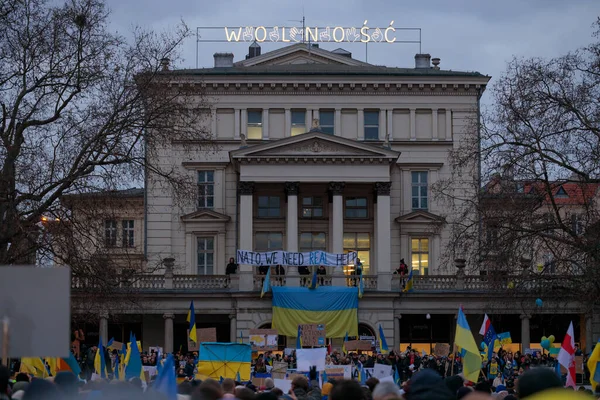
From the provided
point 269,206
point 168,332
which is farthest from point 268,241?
point 168,332

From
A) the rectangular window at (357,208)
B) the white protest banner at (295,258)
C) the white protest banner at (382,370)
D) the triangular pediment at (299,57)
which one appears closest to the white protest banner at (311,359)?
the white protest banner at (382,370)

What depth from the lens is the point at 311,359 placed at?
1183 inches

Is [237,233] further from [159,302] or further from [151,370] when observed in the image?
[151,370]

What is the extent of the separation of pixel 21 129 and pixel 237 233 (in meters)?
26.9

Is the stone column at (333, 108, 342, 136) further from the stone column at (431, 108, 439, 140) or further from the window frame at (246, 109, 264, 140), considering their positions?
the stone column at (431, 108, 439, 140)

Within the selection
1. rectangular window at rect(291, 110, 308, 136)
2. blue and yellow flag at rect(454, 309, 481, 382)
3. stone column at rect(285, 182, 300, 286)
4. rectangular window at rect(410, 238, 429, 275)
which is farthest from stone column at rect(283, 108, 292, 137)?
blue and yellow flag at rect(454, 309, 481, 382)

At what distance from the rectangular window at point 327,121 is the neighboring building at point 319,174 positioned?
5cm

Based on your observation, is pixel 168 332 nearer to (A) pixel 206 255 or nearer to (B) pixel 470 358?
(A) pixel 206 255

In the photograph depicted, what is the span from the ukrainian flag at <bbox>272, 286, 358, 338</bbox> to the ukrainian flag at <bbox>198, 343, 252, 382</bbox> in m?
24.1

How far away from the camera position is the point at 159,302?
56.2 metres

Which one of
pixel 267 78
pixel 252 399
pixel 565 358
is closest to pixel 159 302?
pixel 267 78

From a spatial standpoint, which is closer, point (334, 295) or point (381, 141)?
point (334, 295)

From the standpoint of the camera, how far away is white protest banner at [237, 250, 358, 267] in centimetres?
5500

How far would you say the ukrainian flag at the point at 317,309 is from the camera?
5441 centimetres
